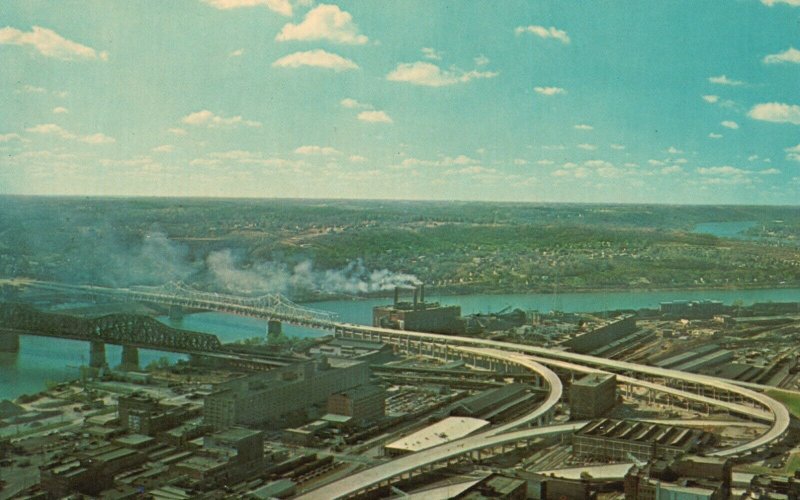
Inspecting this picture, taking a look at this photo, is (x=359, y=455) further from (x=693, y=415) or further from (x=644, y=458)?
(x=693, y=415)

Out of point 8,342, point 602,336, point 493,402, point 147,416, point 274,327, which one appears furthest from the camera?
point 274,327

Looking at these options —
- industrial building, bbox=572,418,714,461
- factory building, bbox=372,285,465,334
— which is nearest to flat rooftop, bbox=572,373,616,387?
industrial building, bbox=572,418,714,461

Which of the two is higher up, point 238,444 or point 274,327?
point 238,444

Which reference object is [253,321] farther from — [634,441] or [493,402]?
[634,441]

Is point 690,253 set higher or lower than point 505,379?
higher

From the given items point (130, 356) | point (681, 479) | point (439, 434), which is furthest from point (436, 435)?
point (130, 356)

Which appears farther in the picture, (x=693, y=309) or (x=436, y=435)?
(x=693, y=309)

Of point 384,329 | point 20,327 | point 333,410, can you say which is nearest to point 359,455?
point 333,410

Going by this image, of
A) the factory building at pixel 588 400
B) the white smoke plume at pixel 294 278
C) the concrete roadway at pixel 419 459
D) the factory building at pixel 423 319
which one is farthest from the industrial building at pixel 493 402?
the white smoke plume at pixel 294 278
